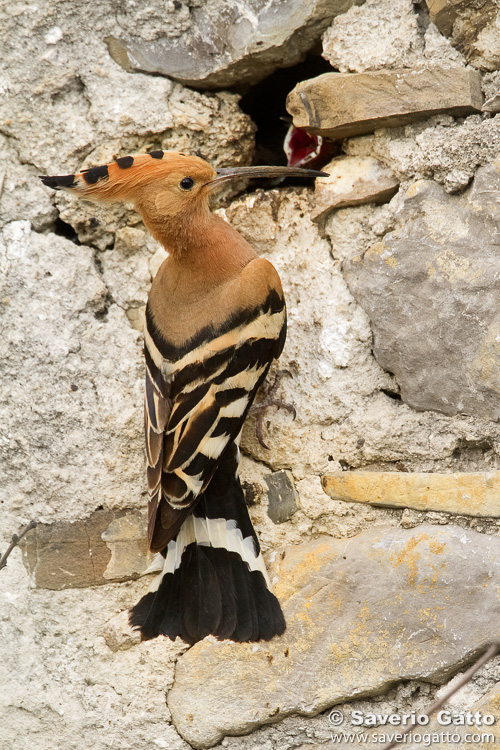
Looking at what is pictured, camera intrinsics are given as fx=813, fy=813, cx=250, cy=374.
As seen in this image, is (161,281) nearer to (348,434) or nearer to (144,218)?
(144,218)

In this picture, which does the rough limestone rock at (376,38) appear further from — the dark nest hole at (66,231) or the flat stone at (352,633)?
the flat stone at (352,633)

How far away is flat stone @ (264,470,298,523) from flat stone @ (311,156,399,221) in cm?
58

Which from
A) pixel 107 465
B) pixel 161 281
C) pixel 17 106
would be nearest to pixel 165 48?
pixel 17 106

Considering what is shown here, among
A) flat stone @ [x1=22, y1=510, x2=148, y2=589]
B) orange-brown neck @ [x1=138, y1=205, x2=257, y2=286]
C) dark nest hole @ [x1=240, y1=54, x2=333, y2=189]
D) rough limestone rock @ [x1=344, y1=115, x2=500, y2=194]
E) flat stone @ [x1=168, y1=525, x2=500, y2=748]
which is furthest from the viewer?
dark nest hole @ [x1=240, y1=54, x2=333, y2=189]

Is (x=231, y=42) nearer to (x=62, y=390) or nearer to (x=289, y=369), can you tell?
(x=289, y=369)

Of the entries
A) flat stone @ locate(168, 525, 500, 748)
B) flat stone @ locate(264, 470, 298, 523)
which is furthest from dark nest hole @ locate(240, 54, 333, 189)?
flat stone @ locate(168, 525, 500, 748)

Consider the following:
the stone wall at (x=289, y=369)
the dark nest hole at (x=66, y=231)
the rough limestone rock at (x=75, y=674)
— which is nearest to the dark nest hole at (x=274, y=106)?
the stone wall at (x=289, y=369)

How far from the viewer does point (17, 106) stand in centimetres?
184

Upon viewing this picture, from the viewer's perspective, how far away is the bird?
1599 mm

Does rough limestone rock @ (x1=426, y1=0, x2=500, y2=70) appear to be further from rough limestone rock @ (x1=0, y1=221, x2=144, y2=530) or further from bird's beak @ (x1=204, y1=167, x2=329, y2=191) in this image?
rough limestone rock @ (x1=0, y1=221, x2=144, y2=530)

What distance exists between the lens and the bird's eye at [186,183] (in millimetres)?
1761

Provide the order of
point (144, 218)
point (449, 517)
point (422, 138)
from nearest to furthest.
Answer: point (449, 517) → point (422, 138) → point (144, 218)

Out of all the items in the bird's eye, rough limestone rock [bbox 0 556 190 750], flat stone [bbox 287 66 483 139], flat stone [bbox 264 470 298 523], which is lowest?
rough limestone rock [bbox 0 556 190 750]

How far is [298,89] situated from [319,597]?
1.06 meters
